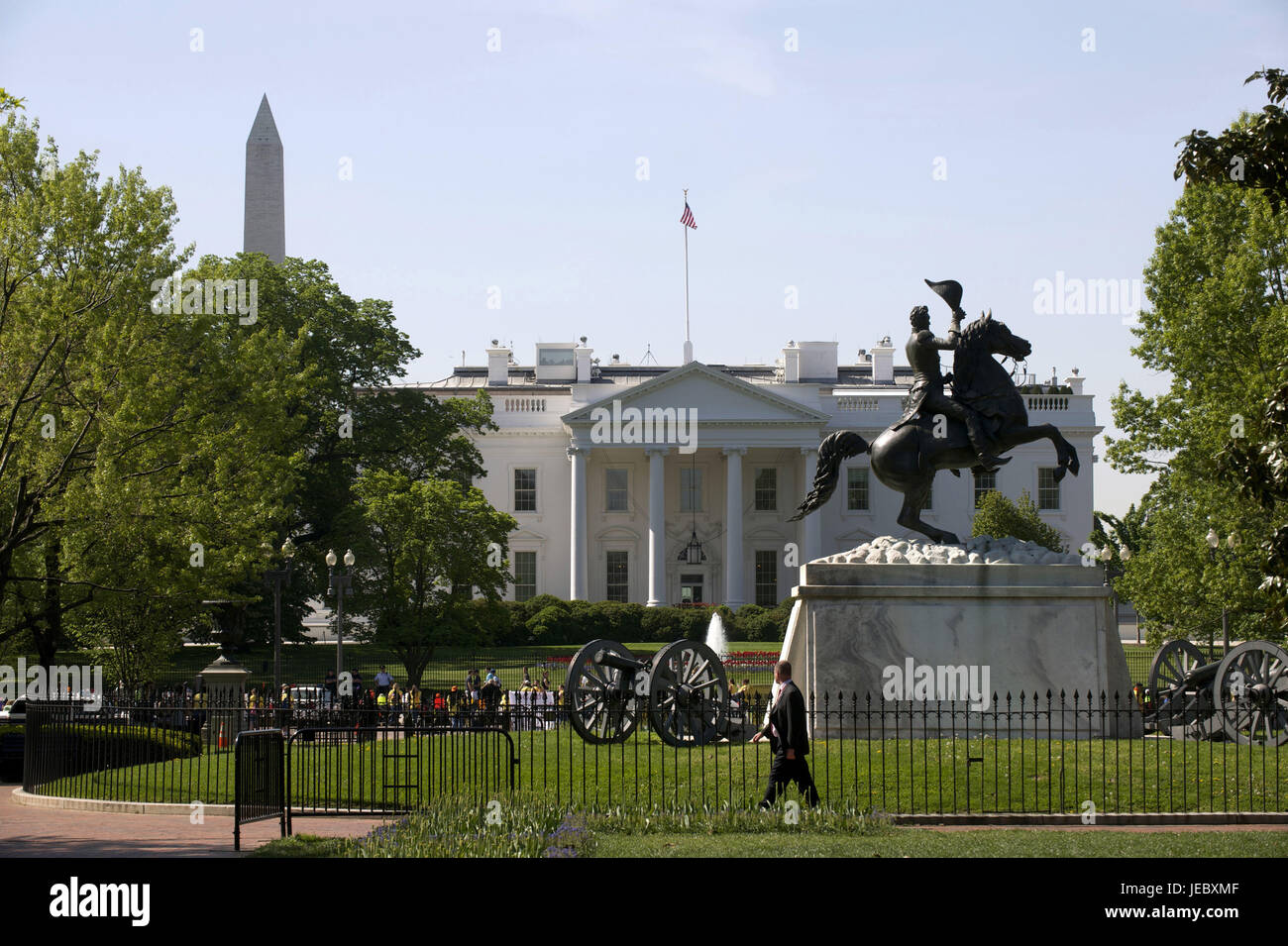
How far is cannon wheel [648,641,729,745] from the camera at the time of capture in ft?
55.7

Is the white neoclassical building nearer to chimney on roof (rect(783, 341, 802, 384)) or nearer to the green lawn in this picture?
chimney on roof (rect(783, 341, 802, 384))

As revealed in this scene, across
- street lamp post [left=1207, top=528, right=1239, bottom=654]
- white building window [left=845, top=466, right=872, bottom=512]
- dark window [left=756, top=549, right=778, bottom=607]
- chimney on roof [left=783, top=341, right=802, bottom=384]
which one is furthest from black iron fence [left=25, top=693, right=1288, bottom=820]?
chimney on roof [left=783, top=341, right=802, bottom=384]

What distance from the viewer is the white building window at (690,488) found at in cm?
6681

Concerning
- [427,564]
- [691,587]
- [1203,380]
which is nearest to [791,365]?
[691,587]

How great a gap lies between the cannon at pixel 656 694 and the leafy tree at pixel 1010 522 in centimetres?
3789

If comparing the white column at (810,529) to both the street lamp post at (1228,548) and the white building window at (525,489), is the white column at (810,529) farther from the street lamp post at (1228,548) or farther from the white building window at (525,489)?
the street lamp post at (1228,548)

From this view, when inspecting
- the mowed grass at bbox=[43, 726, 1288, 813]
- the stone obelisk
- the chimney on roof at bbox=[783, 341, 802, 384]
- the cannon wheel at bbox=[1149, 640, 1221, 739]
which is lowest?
the mowed grass at bbox=[43, 726, 1288, 813]

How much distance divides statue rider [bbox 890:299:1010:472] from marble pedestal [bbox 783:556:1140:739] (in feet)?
5.27

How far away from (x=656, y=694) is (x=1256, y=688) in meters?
7.04

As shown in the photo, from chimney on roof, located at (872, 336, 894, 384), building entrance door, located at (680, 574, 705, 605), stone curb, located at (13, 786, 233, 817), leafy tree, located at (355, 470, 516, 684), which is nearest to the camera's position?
stone curb, located at (13, 786, 233, 817)
